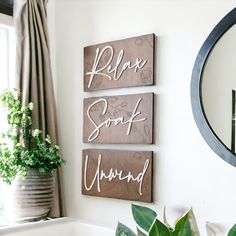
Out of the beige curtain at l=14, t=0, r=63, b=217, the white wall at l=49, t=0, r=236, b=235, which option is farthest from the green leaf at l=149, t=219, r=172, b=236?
the beige curtain at l=14, t=0, r=63, b=217

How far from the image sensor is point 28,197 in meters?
1.73

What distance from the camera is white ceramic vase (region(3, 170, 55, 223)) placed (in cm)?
173

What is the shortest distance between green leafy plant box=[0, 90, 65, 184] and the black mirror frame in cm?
70

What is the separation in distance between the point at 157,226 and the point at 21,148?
0.87 metres

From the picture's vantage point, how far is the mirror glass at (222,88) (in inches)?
57.2

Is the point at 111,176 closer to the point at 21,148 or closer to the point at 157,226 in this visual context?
the point at 21,148

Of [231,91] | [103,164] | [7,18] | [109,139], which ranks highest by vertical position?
[7,18]

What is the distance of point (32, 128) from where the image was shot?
1.90 metres

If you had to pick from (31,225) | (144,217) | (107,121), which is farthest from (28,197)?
(144,217)

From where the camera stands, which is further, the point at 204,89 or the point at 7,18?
the point at 7,18

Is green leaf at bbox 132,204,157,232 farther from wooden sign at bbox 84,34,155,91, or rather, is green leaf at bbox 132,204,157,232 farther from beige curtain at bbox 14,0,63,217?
beige curtain at bbox 14,0,63,217

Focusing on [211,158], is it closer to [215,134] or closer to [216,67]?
[215,134]

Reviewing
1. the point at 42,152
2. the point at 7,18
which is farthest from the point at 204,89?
the point at 7,18

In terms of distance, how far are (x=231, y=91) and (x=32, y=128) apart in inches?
38.9
